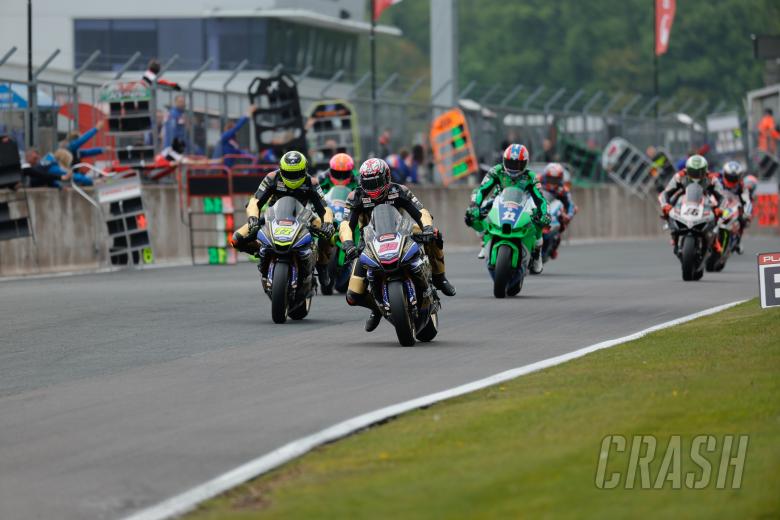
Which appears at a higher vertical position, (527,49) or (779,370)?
(527,49)

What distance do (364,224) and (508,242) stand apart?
5.04 m

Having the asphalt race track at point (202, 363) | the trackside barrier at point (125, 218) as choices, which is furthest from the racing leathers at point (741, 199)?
the trackside barrier at point (125, 218)

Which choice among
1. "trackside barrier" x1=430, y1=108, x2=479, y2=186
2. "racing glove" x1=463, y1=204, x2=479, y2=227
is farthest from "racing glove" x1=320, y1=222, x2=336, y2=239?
"trackside barrier" x1=430, y1=108, x2=479, y2=186

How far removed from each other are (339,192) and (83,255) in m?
7.27

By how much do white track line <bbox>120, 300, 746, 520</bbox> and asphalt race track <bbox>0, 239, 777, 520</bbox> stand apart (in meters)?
0.13

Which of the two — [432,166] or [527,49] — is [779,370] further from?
[527,49]

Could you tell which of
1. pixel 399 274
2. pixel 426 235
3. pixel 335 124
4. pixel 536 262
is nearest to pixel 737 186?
pixel 536 262

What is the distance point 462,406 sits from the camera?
9914 mm

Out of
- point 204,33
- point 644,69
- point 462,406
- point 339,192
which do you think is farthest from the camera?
point 644,69

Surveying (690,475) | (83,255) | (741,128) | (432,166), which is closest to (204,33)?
(741,128)

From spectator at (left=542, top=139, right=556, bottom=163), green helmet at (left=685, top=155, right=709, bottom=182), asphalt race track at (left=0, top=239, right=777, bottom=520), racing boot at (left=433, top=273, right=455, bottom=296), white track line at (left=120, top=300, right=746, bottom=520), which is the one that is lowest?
asphalt race track at (left=0, top=239, right=777, bottom=520)

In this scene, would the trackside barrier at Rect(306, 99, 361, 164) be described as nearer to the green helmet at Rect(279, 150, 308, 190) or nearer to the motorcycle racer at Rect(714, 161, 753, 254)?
the motorcycle racer at Rect(714, 161, 753, 254)

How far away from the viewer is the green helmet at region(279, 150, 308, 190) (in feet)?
55.4

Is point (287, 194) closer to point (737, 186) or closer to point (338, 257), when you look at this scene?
point (338, 257)
